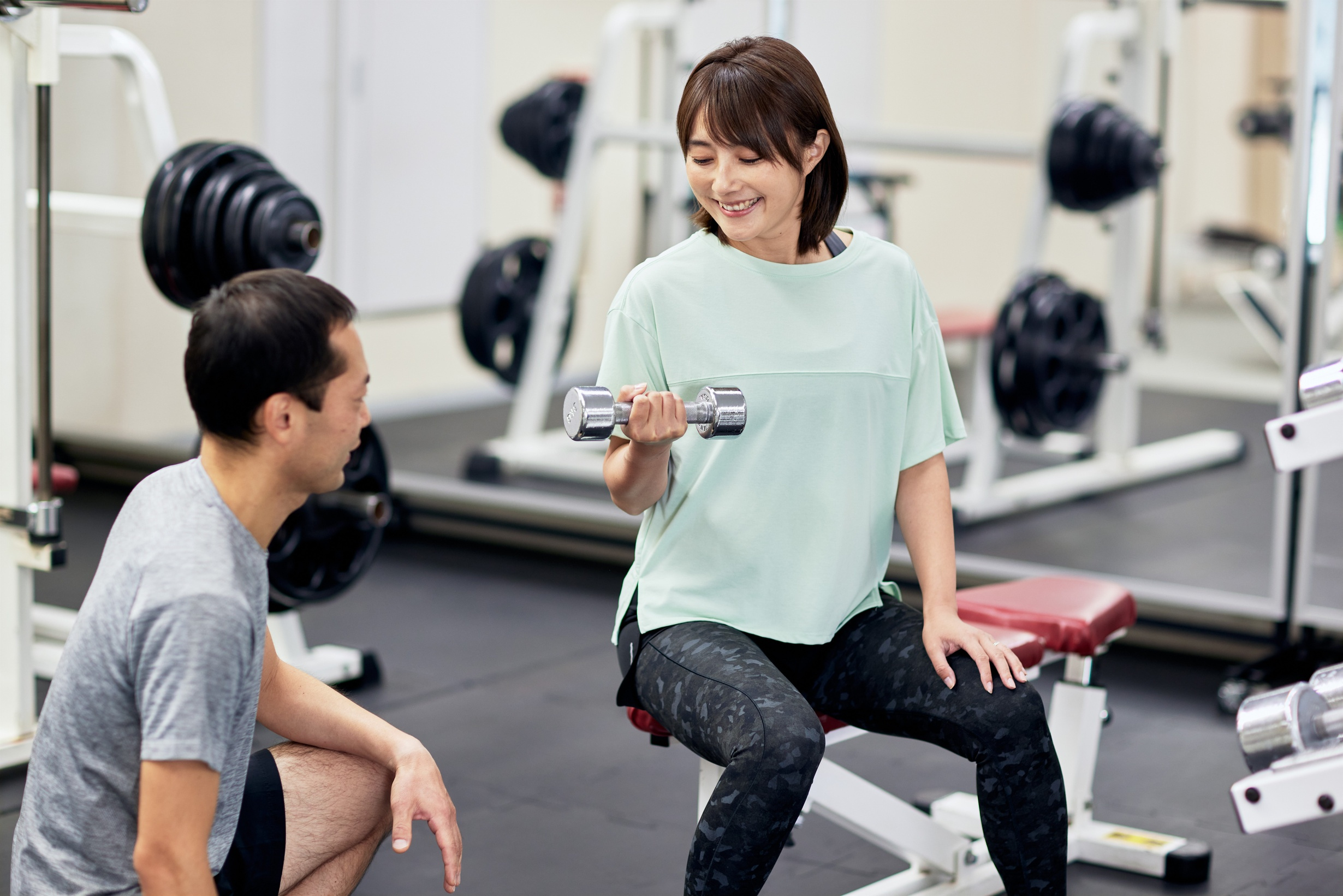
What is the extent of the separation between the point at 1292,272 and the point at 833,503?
1629 millimetres

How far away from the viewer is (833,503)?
177 centimetres

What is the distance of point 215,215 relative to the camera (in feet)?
9.09

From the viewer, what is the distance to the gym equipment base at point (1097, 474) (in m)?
4.26

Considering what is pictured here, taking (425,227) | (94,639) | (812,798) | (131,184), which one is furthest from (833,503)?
(425,227)

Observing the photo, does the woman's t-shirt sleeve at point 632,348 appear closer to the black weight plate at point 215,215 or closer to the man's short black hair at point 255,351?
the man's short black hair at point 255,351

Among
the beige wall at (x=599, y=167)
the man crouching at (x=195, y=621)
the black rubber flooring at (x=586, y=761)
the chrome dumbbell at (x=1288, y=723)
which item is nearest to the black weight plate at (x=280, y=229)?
the black rubber flooring at (x=586, y=761)

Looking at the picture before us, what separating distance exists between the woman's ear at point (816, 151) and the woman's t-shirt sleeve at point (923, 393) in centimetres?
20

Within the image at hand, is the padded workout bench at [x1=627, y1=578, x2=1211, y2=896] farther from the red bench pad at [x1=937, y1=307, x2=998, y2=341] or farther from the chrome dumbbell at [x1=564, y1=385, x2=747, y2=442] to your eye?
the red bench pad at [x1=937, y1=307, x2=998, y2=341]

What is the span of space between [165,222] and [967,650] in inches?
66.3

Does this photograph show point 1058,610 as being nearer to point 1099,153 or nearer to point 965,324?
point 1099,153

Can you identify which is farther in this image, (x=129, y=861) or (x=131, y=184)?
(x=131, y=184)

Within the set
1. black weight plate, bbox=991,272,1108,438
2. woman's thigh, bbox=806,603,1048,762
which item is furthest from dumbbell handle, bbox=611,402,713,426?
black weight plate, bbox=991,272,1108,438

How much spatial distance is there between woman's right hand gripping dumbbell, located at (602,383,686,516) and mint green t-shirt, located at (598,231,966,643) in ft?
0.20

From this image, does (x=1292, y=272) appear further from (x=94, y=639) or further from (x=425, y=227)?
(x=425, y=227)
